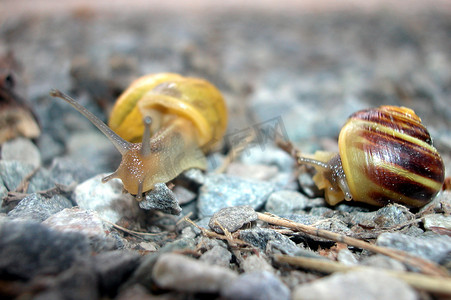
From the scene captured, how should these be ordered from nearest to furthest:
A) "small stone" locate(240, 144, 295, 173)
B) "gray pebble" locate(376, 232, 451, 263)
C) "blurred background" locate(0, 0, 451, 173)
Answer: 1. "gray pebble" locate(376, 232, 451, 263)
2. "small stone" locate(240, 144, 295, 173)
3. "blurred background" locate(0, 0, 451, 173)

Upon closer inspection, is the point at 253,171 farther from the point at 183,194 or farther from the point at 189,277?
the point at 189,277

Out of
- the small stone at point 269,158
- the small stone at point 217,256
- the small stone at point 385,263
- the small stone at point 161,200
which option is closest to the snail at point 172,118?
the small stone at point 161,200

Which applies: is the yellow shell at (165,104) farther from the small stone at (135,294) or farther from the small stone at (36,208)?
the small stone at (135,294)

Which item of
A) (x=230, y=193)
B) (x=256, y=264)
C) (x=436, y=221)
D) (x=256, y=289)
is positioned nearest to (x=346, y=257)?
(x=256, y=264)

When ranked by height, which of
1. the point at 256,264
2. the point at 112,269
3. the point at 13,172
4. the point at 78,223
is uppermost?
the point at 13,172

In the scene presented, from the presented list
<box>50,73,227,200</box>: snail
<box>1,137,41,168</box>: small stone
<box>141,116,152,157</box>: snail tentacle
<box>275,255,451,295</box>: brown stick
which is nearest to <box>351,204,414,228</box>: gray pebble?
<box>275,255,451,295</box>: brown stick

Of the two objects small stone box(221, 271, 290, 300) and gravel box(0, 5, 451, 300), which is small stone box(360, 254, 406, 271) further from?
small stone box(221, 271, 290, 300)

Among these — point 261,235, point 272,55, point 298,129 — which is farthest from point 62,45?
point 261,235
